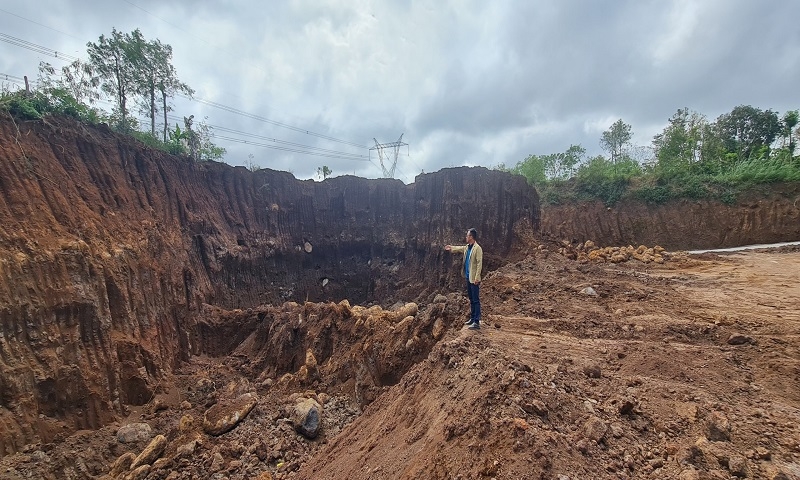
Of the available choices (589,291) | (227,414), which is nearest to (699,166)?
(589,291)

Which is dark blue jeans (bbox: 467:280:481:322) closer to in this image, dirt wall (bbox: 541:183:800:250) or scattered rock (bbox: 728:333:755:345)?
scattered rock (bbox: 728:333:755:345)

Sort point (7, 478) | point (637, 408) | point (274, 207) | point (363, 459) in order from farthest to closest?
point (274, 207), point (7, 478), point (363, 459), point (637, 408)

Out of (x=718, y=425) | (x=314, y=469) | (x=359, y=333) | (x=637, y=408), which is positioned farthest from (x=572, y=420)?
(x=359, y=333)

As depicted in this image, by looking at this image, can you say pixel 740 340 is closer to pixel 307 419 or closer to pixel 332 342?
pixel 307 419

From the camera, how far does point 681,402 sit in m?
3.67

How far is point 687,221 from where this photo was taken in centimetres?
2050

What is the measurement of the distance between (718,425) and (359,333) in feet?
22.4

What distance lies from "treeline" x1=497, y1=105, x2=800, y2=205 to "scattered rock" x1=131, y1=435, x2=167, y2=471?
22.2 metres

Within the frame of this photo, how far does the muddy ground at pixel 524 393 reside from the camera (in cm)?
297

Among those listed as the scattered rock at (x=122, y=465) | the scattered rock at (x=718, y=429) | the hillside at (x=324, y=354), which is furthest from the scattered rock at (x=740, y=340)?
the scattered rock at (x=122, y=465)

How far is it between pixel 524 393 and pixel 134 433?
7898 millimetres

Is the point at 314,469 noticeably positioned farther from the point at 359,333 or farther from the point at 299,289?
the point at 299,289

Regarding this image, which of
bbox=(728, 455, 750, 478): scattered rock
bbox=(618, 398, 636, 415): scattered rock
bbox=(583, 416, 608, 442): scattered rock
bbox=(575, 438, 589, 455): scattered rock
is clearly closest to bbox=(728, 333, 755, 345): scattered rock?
bbox=(618, 398, 636, 415): scattered rock

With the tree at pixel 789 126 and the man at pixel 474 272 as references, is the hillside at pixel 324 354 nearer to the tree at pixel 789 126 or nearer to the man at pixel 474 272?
the man at pixel 474 272
